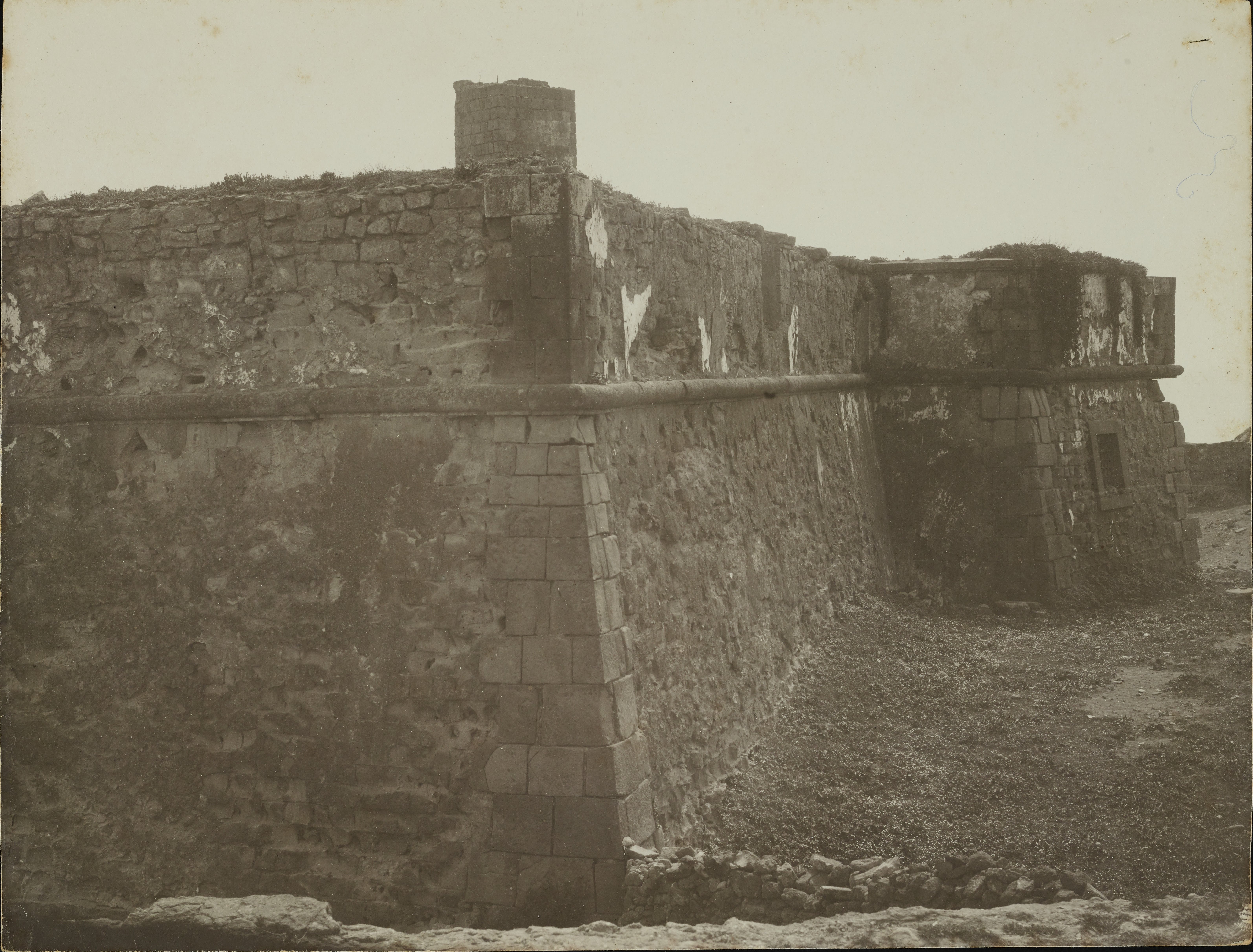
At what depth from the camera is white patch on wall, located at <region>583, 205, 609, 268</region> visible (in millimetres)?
6895

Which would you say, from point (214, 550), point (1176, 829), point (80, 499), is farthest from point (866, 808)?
point (80, 499)

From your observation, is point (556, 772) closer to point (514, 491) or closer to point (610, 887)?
point (610, 887)

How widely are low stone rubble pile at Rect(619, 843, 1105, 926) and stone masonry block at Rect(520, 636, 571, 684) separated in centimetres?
91

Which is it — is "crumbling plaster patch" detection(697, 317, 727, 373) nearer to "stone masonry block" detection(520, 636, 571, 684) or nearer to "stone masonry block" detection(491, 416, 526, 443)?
"stone masonry block" detection(491, 416, 526, 443)

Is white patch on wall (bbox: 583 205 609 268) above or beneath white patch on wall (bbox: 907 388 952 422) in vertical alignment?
above

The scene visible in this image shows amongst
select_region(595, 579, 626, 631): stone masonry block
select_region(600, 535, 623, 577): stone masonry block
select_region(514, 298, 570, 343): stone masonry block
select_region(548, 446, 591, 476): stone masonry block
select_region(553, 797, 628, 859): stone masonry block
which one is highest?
select_region(514, 298, 570, 343): stone masonry block

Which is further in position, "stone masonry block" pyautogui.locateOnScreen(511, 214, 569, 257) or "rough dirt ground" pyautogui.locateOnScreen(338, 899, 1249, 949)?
"stone masonry block" pyautogui.locateOnScreen(511, 214, 569, 257)

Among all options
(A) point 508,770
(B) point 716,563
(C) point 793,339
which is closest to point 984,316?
(C) point 793,339

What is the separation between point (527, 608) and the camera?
21.7 feet

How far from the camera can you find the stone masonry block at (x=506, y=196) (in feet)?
22.0

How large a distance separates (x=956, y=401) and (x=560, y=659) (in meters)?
8.31

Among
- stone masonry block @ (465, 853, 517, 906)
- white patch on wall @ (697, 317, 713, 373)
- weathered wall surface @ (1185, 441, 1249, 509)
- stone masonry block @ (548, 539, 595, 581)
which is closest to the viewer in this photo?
stone masonry block @ (465, 853, 517, 906)

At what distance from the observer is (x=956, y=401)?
13758 mm

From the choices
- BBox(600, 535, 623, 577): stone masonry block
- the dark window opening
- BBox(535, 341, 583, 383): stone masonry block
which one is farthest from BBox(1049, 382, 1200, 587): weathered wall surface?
BBox(535, 341, 583, 383): stone masonry block
